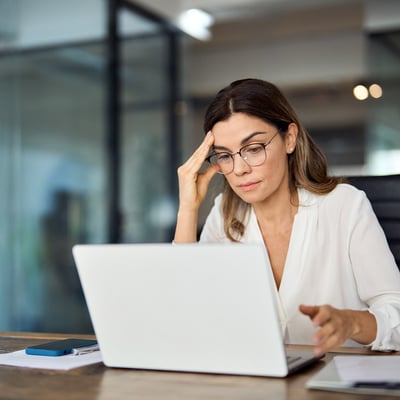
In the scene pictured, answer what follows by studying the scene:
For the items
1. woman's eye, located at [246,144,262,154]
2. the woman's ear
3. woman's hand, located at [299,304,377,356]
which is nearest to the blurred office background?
the woman's ear

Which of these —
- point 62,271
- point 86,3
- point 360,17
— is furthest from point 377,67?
point 62,271

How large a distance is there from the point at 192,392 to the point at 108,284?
0.89 feet

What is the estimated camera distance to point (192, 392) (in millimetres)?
1152

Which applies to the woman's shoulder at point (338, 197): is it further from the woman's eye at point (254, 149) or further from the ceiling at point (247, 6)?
the ceiling at point (247, 6)

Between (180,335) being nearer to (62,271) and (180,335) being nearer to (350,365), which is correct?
(350,365)

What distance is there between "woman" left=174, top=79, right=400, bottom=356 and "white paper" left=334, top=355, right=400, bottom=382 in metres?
0.51

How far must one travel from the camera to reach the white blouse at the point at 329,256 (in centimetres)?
197

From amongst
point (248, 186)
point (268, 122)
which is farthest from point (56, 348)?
point (268, 122)

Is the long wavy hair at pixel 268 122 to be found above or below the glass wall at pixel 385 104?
below

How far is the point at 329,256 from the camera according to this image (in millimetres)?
2080

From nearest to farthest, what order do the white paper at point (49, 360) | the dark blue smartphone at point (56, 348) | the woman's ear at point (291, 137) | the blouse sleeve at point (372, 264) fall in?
the white paper at point (49, 360) < the dark blue smartphone at point (56, 348) < the blouse sleeve at point (372, 264) < the woman's ear at point (291, 137)

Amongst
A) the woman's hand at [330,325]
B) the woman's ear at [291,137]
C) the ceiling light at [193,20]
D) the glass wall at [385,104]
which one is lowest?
the woman's hand at [330,325]

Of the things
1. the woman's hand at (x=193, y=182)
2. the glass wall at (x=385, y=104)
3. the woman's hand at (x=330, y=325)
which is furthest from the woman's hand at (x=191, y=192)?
the glass wall at (x=385, y=104)

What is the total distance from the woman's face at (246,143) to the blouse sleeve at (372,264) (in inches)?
10.0
